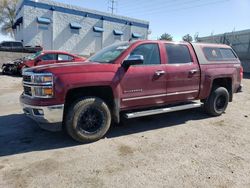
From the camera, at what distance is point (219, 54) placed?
6.47 m

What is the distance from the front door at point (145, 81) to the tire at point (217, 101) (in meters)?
1.77

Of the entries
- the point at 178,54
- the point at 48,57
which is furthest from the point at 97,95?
the point at 48,57

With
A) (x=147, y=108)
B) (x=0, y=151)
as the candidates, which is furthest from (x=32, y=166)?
(x=147, y=108)

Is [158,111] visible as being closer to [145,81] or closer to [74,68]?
[145,81]

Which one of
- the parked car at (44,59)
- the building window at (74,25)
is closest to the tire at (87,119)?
the parked car at (44,59)

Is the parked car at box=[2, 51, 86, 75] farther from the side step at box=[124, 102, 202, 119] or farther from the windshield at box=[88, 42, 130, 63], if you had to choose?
the side step at box=[124, 102, 202, 119]

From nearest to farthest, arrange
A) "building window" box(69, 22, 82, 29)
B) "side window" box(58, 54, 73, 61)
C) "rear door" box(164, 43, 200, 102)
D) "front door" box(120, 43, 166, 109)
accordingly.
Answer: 1. "front door" box(120, 43, 166, 109)
2. "rear door" box(164, 43, 200, 102)
3. "side window" box(58, 54, 73, 61)
4. "building window" box(69, 22, 82, 29)

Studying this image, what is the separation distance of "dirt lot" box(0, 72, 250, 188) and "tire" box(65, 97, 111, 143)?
0.61 ft

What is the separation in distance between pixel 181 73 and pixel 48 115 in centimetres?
311

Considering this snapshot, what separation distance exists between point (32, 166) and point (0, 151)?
85cm

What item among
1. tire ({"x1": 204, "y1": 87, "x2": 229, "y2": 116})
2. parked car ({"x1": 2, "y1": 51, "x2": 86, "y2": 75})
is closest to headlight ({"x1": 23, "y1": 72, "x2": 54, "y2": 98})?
tire ({"x1": 204, "y1": 87, "x2": 229, "y2": 116})

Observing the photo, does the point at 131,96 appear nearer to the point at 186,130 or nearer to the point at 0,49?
the point at 186,130

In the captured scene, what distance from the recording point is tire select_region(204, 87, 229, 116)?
630 centimetres

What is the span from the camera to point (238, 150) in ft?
14.1
